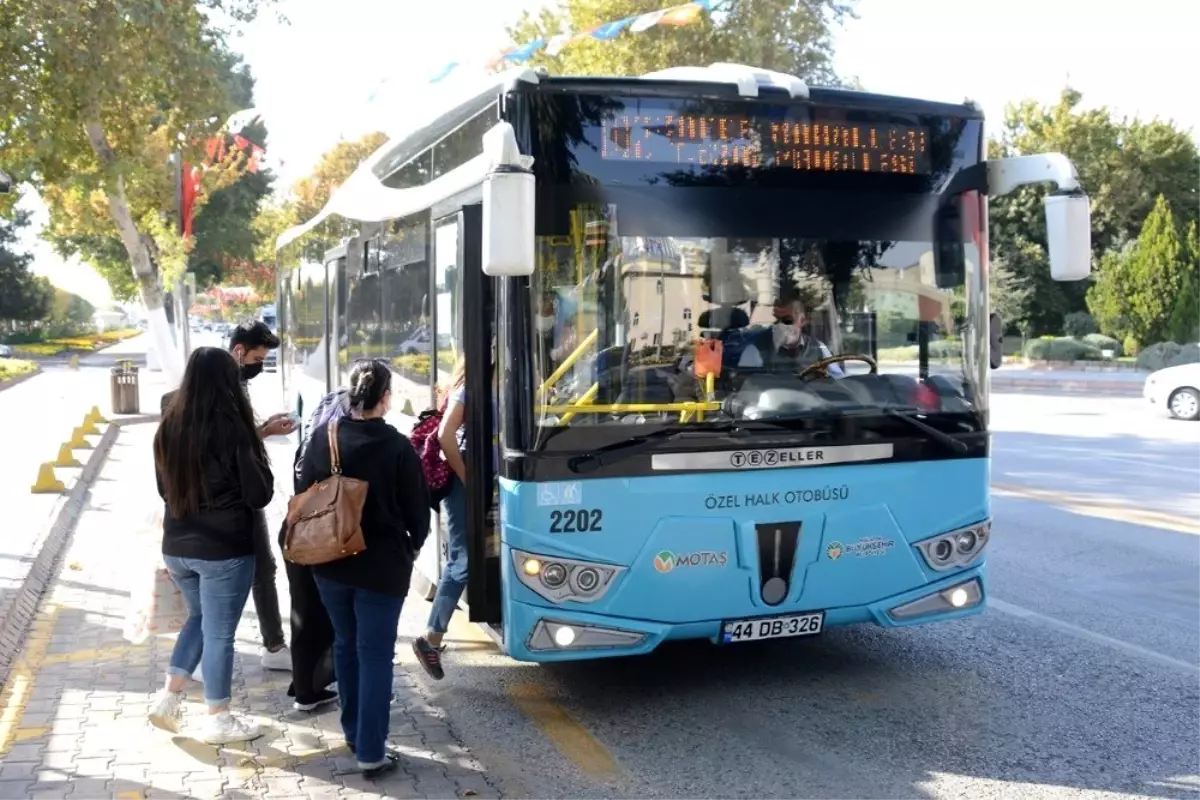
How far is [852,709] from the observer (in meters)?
5.97

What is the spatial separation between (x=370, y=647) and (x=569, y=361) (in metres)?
1.50

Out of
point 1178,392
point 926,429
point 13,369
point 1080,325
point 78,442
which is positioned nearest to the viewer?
point 926,429

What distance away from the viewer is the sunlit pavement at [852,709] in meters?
5.06

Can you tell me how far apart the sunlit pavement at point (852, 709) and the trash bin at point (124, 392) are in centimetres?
1715

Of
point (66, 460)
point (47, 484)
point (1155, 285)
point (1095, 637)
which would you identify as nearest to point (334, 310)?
point (47, 484)

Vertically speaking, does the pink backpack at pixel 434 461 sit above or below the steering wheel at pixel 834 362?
below

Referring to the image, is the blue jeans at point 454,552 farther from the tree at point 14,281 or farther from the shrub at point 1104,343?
the tree at point 14,281

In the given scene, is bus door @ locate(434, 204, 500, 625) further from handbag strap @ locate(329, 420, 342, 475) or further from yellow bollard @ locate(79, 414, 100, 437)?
yellow bollard @ locate(79, 414, 100, 437)

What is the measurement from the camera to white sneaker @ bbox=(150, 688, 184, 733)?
5633 millimetres

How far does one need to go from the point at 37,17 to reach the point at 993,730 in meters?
9.20

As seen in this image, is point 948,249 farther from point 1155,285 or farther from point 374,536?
point 1155,285

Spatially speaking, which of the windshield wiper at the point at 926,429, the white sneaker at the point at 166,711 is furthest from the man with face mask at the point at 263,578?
the windshield wiper at the point at 926,429

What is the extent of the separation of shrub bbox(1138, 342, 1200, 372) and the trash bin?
26635 millimetres

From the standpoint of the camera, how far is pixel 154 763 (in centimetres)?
530
